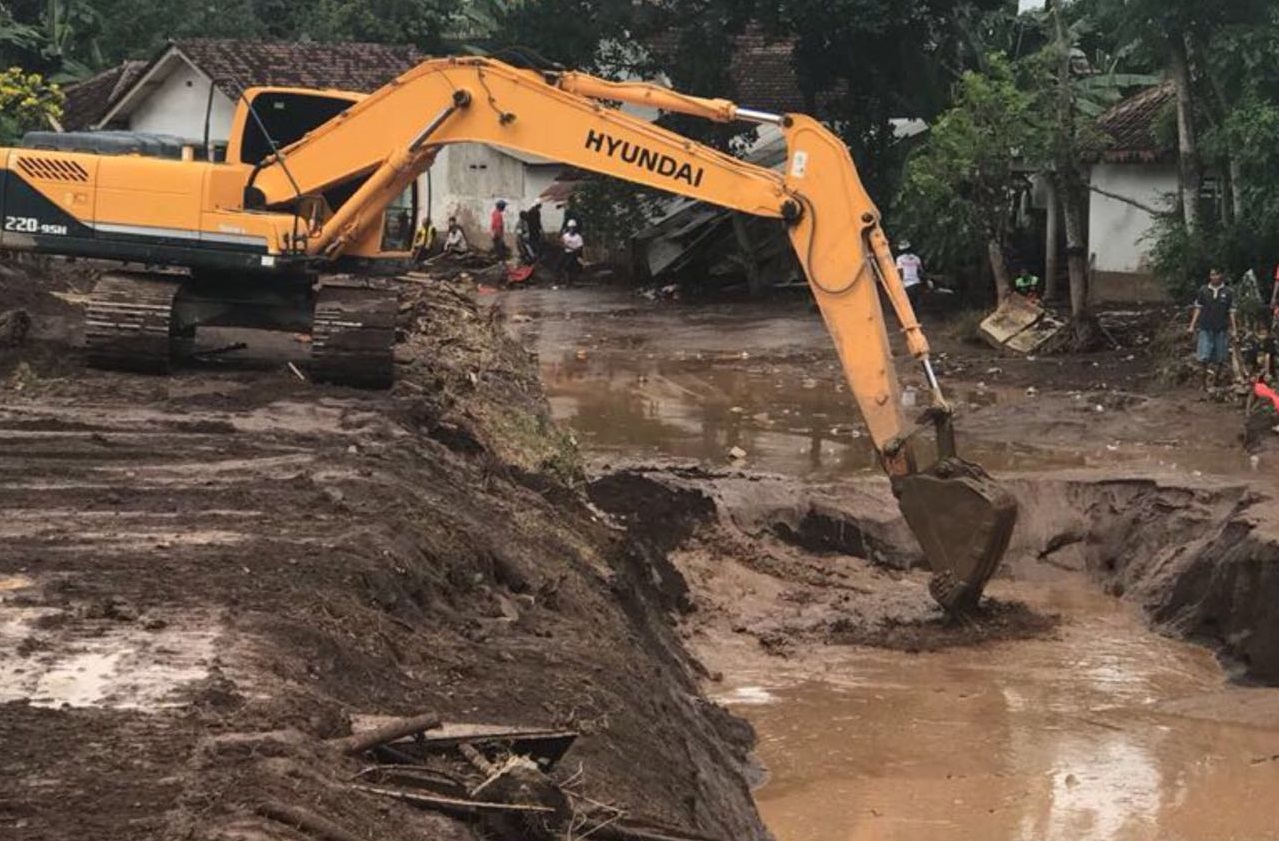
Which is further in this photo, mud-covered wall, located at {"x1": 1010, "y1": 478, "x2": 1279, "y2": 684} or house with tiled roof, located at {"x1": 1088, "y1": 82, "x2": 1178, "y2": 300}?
house with tiled roof, located at {"x1": 1088, "y1": 82, "x2": 1178, "y2": 300}

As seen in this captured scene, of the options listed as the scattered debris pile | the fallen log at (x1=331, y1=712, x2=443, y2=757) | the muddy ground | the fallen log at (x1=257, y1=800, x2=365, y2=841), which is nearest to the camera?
the fallen log at (x1=257, y1=800, x2=365, y2=841)

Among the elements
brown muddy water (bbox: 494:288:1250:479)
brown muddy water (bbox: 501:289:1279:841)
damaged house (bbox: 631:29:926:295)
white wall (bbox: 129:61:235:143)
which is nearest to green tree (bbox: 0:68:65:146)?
white wall (bbox: 129:61:235:143)

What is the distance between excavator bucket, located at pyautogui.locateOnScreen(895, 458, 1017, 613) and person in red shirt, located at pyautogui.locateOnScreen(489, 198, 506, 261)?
32391 millimetres

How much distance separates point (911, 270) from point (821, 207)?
20.8 m

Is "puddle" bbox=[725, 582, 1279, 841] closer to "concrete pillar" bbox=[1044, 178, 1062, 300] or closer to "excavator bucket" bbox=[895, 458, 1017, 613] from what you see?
"excavator bucket" bbox=[895, 458, 1017, 613]

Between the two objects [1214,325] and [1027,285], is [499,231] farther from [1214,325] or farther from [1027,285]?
[1214,325]

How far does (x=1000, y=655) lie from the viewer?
14609mm

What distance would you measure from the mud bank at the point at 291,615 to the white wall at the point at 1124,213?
20.7 metres

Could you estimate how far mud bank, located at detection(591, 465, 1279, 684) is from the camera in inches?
587

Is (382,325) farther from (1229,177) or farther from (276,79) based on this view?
(276,79)

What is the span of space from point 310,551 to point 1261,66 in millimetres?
20803

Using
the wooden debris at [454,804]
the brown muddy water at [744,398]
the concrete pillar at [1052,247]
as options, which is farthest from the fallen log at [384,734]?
the concrete pillar at [1052,247]

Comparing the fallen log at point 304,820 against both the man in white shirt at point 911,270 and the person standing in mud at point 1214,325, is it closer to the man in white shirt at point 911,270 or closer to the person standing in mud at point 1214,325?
the person standing in mud at point 1214,325

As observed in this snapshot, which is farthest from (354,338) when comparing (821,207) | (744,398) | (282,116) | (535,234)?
(535,234)
